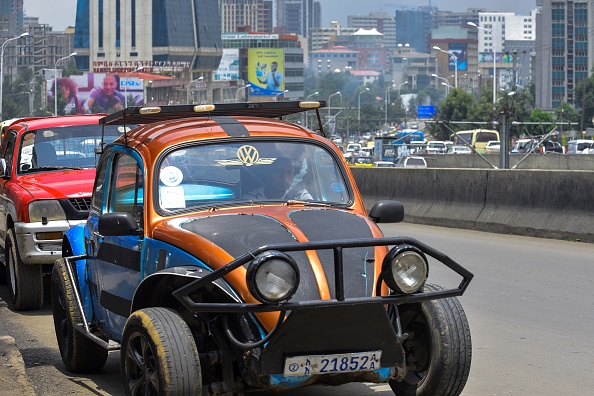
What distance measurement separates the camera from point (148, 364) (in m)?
5.89

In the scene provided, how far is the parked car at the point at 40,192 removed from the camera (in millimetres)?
10633

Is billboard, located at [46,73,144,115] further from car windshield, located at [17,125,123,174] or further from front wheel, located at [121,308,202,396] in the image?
front wheel, located at [121,308,202,396]

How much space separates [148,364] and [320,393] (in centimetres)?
167

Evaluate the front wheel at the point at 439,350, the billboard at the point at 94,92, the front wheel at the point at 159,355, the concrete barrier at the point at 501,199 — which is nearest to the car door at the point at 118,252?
the front wheel at the point at 159,355

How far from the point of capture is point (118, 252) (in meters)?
6.97

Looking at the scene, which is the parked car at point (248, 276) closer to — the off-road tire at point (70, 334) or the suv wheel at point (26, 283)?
the off-road tire at point (70, 334)

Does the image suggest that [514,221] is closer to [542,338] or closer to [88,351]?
[542,338]

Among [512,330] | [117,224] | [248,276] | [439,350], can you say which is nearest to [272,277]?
[248,276]

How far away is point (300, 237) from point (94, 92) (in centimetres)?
17326

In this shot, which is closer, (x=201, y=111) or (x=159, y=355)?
(x=159, y=355)

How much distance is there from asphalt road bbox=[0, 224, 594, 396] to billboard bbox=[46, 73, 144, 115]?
16307cm

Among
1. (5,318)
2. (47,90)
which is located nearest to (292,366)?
(5,318)

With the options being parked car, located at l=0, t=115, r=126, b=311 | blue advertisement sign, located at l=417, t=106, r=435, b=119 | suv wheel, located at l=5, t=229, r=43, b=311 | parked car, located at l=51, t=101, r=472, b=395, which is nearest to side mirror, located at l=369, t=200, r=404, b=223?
parked car, located at l=51, t=101, r=472, b=395

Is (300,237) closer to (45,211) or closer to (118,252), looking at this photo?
(118,252)
